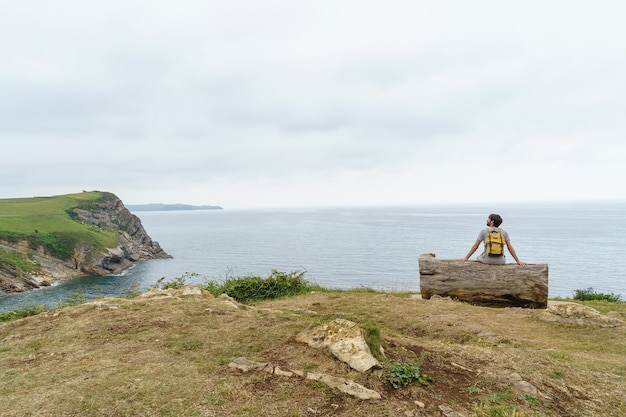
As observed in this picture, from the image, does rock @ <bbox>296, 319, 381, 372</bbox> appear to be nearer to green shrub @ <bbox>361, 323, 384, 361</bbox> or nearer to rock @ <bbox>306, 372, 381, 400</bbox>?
green shrub @ <bbox>361, 323, 384, 361</bbox>

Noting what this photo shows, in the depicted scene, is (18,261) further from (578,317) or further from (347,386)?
(578,317)

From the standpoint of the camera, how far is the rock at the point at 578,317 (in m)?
9.76

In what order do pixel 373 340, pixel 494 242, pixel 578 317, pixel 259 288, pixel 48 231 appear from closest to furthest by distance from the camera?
pixel 373 340 < pixel 578 317 < pixel 494 242 < pixel 259 288 < pixel 48 231

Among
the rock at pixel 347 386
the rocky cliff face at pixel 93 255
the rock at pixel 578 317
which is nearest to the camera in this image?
the rock at pixel 347 386

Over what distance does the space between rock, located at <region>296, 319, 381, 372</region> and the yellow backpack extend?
8564 millimetres

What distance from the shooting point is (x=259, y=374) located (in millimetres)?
5457

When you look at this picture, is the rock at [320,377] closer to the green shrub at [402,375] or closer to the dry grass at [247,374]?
the dry grass at [247,374]

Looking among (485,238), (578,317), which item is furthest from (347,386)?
(485,238)

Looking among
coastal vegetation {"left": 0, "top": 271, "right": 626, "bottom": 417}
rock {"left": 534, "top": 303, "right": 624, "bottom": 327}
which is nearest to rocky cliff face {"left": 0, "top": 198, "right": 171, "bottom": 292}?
coastal vegetation {"left": 0, "top": 271, "right": 626, "bottom": 417}

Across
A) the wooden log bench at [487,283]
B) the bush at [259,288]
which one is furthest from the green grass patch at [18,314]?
the wooden log bench at [487,283]

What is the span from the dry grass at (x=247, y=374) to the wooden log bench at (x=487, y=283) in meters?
3.09

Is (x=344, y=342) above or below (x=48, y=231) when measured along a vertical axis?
above

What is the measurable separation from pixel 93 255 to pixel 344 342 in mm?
86175

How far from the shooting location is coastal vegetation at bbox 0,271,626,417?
15.3 ft
